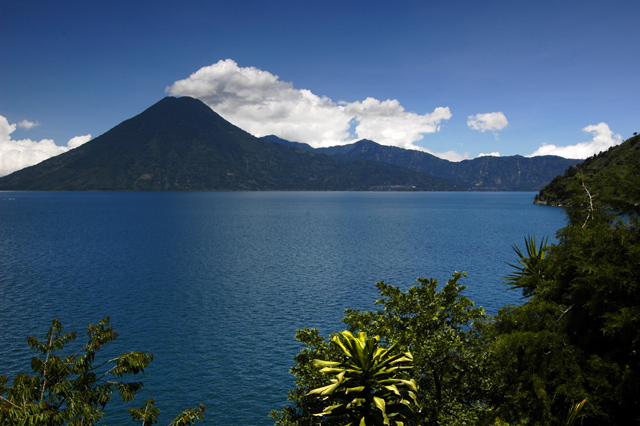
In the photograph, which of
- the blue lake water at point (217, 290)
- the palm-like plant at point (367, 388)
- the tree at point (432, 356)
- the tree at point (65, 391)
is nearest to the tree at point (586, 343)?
the tree at point (432, 356)

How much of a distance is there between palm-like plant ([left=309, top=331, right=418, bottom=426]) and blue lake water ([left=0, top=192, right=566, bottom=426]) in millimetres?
17178

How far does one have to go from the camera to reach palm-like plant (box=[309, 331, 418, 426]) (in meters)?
10.8

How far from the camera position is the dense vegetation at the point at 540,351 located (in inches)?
546

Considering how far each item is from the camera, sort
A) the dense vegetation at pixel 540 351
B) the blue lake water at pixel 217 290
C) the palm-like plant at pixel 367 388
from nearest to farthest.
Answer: the palm-like plant at pixel 367 388 → the dense vegetation at pixel 540 351 → the blue lake water at pixel 217 290

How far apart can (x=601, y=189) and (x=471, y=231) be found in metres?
107

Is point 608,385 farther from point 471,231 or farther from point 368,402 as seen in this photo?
point 471,231

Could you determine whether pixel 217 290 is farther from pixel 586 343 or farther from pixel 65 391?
pixel 586 343

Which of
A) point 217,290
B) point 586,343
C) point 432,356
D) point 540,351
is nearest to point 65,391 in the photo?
point 432,356

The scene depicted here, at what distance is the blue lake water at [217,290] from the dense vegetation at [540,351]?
14.0 m

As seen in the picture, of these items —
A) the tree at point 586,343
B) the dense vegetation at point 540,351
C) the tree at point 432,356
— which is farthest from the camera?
the tree at point 432,356

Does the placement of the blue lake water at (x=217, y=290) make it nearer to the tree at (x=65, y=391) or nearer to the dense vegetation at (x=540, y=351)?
the dense vegetation at (x=540, y=351)

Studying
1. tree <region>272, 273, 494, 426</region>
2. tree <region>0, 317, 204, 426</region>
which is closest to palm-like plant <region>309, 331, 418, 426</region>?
tree <region>272, 273, 494, 426</region>

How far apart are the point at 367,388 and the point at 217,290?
47985 mm

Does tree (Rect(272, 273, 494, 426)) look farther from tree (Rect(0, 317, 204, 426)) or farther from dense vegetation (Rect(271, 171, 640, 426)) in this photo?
tree (Rect(0, 317, 204, 426))
